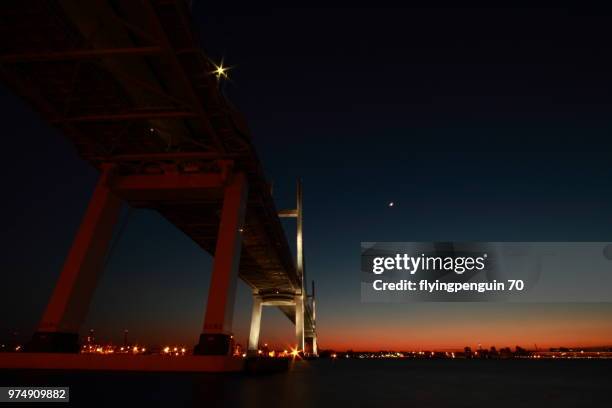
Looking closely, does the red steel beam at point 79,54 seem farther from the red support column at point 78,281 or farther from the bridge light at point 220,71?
the red support column at point 78,281

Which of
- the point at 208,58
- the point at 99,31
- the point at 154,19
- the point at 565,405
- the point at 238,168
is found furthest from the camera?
the point at 238,168

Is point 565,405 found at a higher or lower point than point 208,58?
lower

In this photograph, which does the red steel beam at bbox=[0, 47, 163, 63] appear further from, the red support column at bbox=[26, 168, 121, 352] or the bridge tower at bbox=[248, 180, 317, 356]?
the bridge tower at bbox=[248, 180, 317, 356]

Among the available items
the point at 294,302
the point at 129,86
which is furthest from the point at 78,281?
the point at 294,302

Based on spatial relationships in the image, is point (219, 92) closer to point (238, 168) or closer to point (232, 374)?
point (238, 168)

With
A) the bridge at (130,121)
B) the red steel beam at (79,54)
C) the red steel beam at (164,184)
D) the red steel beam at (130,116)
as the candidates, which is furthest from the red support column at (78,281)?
the red steel beam at (79,54)

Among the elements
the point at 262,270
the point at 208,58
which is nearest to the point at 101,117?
the point at 208,58
